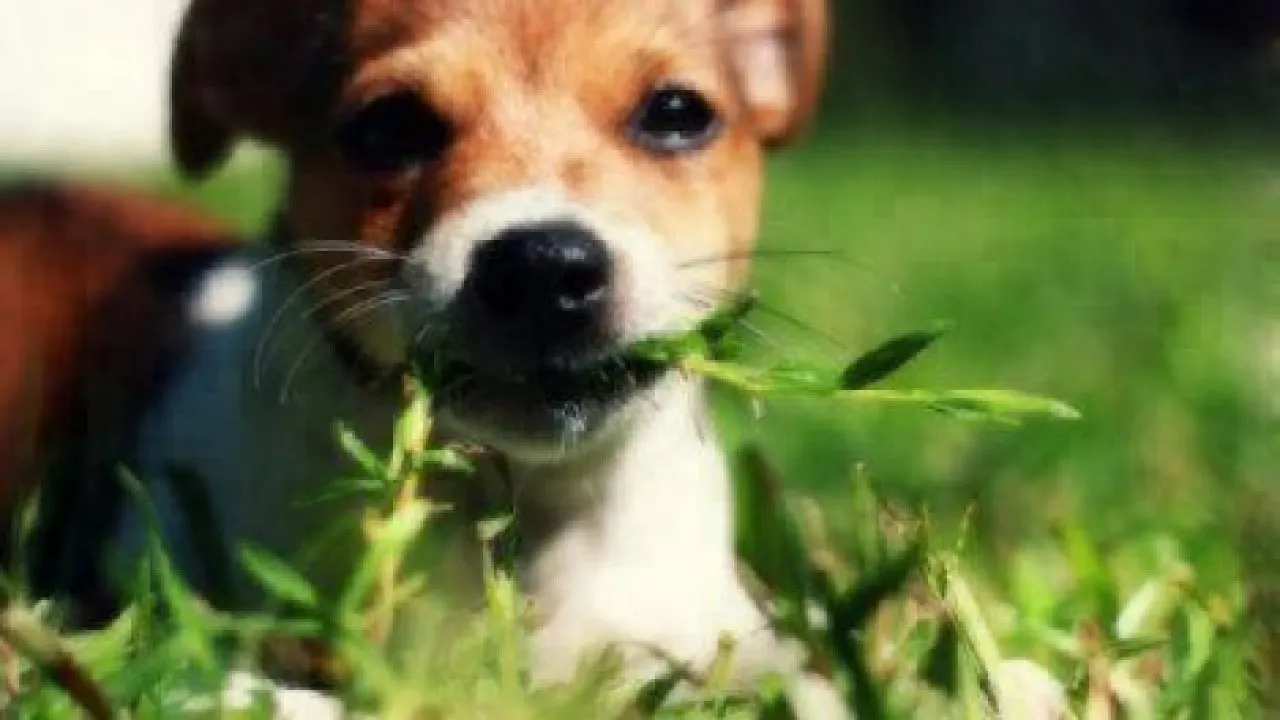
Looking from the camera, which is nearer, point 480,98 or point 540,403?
point 540,403

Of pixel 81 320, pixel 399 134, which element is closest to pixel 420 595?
pixel 399 134

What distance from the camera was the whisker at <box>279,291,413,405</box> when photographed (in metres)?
3.44

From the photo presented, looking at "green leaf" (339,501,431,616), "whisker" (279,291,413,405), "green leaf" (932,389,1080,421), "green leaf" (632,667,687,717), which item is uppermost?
"green leaf" (932,389,1080,421)

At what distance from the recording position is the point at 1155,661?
3.09 meters

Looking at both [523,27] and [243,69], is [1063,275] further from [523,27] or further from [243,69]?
[523,27]

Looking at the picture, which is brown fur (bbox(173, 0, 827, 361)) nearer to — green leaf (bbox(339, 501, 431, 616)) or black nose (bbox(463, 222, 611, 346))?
black nose (bbox(463, 222, 611, 346))

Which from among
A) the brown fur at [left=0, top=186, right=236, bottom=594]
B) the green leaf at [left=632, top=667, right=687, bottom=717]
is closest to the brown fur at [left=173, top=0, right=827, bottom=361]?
the brown fur at [left=0, top=186, right=236, bottom=594]

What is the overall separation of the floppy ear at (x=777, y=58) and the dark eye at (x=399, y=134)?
674 mm

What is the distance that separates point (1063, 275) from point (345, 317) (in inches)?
151

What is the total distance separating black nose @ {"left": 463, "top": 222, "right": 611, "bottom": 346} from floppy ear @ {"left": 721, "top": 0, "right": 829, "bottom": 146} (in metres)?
0.91

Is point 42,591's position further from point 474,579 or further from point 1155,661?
point 1155,661

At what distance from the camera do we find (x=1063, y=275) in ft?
23.1

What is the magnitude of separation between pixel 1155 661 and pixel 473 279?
3.39ft

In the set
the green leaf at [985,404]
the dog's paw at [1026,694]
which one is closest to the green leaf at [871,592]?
the dog's paw at [1026,694]
